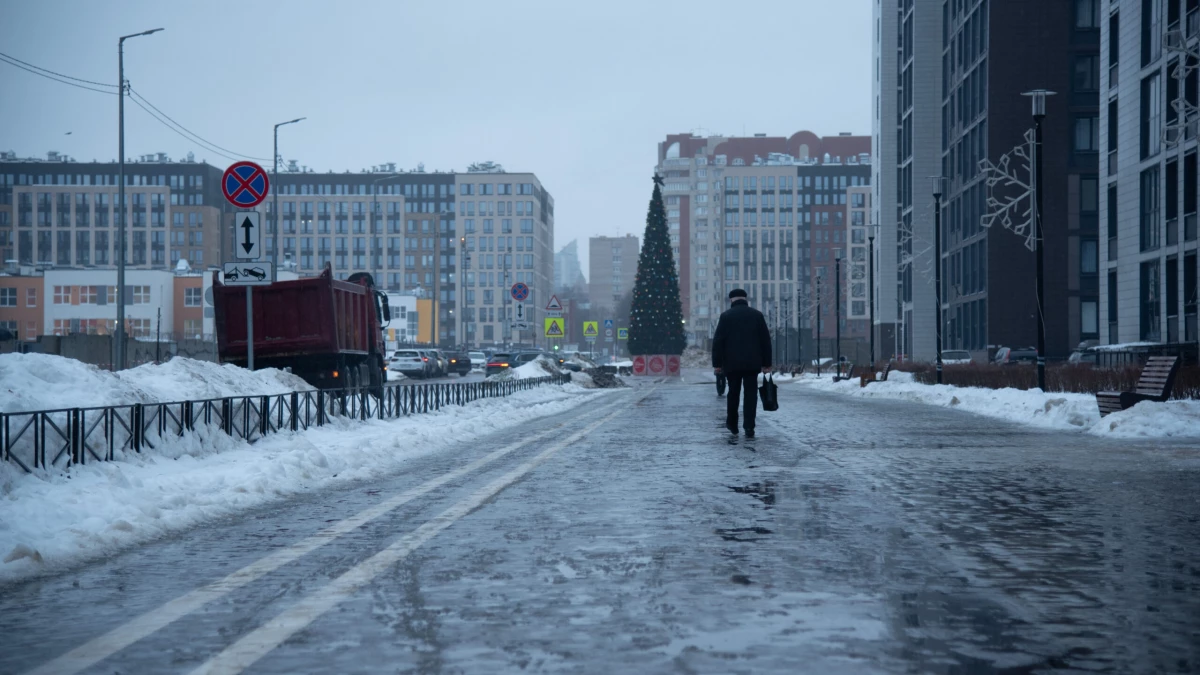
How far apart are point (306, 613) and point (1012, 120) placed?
234 feet

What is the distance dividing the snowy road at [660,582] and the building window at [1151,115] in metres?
36.7

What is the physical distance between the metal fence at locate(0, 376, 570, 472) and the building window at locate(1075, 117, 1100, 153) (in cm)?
5675

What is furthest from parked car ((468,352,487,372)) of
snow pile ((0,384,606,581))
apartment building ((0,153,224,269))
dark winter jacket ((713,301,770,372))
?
apartment building ((0,153,224,269))

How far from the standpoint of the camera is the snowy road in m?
4.95

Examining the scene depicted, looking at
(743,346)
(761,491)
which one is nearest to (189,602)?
(761,491)

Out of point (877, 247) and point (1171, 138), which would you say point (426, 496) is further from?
point (877, 247)

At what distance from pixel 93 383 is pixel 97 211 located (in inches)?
7460

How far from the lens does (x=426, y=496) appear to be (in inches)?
419

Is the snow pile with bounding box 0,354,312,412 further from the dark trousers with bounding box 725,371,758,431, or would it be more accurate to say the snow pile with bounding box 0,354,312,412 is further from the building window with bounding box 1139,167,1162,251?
the building window with bounding box 1139,167,1162,251

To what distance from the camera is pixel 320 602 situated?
19.6 feet

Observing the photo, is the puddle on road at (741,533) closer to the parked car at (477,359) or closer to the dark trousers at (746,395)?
the dark trousers at (746,395)

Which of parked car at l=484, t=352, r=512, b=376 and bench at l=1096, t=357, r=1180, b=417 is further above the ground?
bench at l=1096, t=357, r=1180, b=417

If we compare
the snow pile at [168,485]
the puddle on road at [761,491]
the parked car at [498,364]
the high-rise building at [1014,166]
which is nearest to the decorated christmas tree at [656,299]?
the high-rise building at [1014,166]

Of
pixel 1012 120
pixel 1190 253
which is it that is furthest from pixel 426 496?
pixel 1012 120
